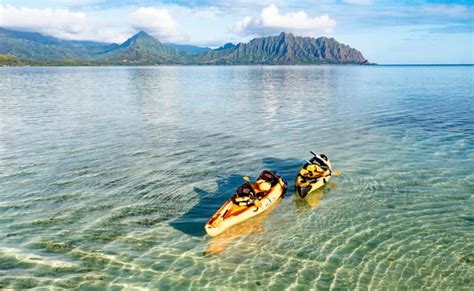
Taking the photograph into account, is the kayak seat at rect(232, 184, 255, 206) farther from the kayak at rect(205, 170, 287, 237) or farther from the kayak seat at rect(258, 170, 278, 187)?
the kayak seat at rect(258, 170, 278, 187)

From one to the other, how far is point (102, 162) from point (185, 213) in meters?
11.0

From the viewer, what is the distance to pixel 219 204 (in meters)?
20.5

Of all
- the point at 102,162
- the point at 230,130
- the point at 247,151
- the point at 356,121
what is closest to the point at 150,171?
the point at 102,162

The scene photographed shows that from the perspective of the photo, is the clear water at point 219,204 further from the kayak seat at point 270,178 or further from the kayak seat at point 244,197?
the kayak seat at point 270,178

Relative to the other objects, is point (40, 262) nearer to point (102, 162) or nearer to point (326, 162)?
point (102, 162)

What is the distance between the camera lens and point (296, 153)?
30062mm

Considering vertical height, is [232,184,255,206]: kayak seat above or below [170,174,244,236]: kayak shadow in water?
above

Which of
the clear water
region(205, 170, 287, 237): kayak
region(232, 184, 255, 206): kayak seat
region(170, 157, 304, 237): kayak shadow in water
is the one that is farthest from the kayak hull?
region(170, 157, 304, 237): kayak shadow in water

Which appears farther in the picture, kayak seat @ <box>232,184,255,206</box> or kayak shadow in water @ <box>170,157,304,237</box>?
kayak seat @ <box>232,184,255,206</box>

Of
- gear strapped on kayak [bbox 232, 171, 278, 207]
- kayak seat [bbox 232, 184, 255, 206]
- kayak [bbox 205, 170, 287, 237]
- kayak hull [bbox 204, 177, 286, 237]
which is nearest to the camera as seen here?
kayak hull [bbox 204, 177, 286, 237]

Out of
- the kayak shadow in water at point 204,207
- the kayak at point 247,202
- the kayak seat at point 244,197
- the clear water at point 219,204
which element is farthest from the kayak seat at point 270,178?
the kayak seat at point 244,197

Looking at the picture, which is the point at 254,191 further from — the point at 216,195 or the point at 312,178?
the point at 312,178

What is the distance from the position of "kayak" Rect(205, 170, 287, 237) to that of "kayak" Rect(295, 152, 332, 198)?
105cm

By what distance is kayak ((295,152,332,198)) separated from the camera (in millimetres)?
21281
